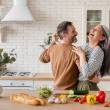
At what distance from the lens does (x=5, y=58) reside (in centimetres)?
566

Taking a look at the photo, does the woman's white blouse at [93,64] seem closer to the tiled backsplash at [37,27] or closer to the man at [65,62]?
the man at [65,62]

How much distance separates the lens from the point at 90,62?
3420mm

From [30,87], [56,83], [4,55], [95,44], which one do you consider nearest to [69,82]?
[56,83]

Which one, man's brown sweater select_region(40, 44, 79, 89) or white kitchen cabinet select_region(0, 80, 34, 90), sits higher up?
man's brown sweater select_region(40, 44, 79, 89)

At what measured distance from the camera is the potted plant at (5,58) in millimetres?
5648

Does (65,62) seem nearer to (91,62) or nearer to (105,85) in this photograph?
(91,62)

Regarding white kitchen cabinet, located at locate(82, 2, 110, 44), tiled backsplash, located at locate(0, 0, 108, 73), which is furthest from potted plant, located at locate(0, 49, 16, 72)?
white kitchen cabinet, located at locate(82, 2, 110, 44)

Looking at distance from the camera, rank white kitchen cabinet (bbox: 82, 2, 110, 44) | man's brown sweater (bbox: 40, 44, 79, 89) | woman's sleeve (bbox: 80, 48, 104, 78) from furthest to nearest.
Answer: white kitchen cabinet (bbox: 82, 2, 110, 44) → man's brown sweater (bbox: 40, 44, 79, 89) → woman's sleeve (bbox: 80, 48, 104, 78)

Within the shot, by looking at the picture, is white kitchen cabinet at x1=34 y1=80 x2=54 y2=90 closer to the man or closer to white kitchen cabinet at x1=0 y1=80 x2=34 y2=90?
white kitchen cabinet at x1=0 y1=80 x2=34 y2=90

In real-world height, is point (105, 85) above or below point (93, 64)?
below

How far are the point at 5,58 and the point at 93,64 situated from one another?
2.50 meters

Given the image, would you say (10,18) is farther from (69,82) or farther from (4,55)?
(69,82)

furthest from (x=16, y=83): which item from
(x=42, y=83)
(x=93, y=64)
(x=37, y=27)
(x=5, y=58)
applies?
(x=93, y=64)

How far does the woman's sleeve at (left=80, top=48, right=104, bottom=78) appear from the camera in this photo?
3381 millimetres
